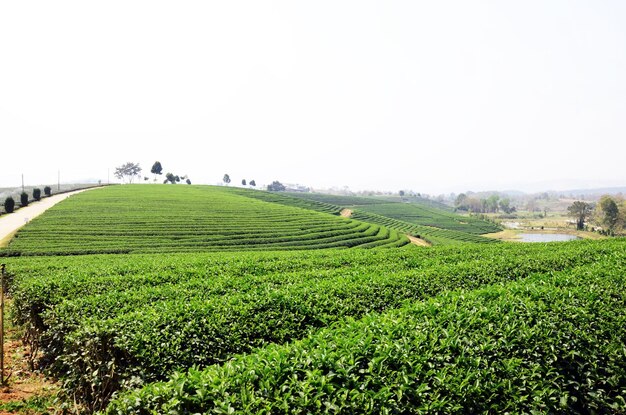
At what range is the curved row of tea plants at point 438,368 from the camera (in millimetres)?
3402

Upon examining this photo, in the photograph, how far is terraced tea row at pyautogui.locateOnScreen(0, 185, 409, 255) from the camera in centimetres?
3369

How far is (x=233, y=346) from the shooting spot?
18.0 feet

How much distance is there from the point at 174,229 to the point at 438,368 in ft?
135

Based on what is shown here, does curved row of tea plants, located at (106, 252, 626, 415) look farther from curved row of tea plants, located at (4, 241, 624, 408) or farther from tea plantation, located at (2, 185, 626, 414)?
curved row of tea plants, located at (4, 241, 624, 408)

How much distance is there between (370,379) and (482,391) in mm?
1350

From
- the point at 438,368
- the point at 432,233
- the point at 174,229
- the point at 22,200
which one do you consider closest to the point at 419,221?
the point at 432,233

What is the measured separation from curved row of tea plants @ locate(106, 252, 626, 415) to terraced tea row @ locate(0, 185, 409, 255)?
3291 cm

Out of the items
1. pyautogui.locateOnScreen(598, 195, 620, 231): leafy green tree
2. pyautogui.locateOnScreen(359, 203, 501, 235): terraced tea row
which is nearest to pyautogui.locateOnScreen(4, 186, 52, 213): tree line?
pyautogui.locateOnScreen(359, 203, 501, 235): terraced tea row

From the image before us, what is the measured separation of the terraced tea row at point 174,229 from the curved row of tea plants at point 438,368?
1296 inches

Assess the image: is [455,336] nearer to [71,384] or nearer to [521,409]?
[521,409]

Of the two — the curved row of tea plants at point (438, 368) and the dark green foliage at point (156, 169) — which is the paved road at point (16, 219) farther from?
the dark green foliage at point (156, 169)

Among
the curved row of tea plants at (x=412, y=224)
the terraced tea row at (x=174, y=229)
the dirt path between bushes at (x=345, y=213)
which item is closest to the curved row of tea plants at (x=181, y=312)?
the terraced tea row at (x=174, y=229)

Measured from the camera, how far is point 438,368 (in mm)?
4145

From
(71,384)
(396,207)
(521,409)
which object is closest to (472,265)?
(521,409)
